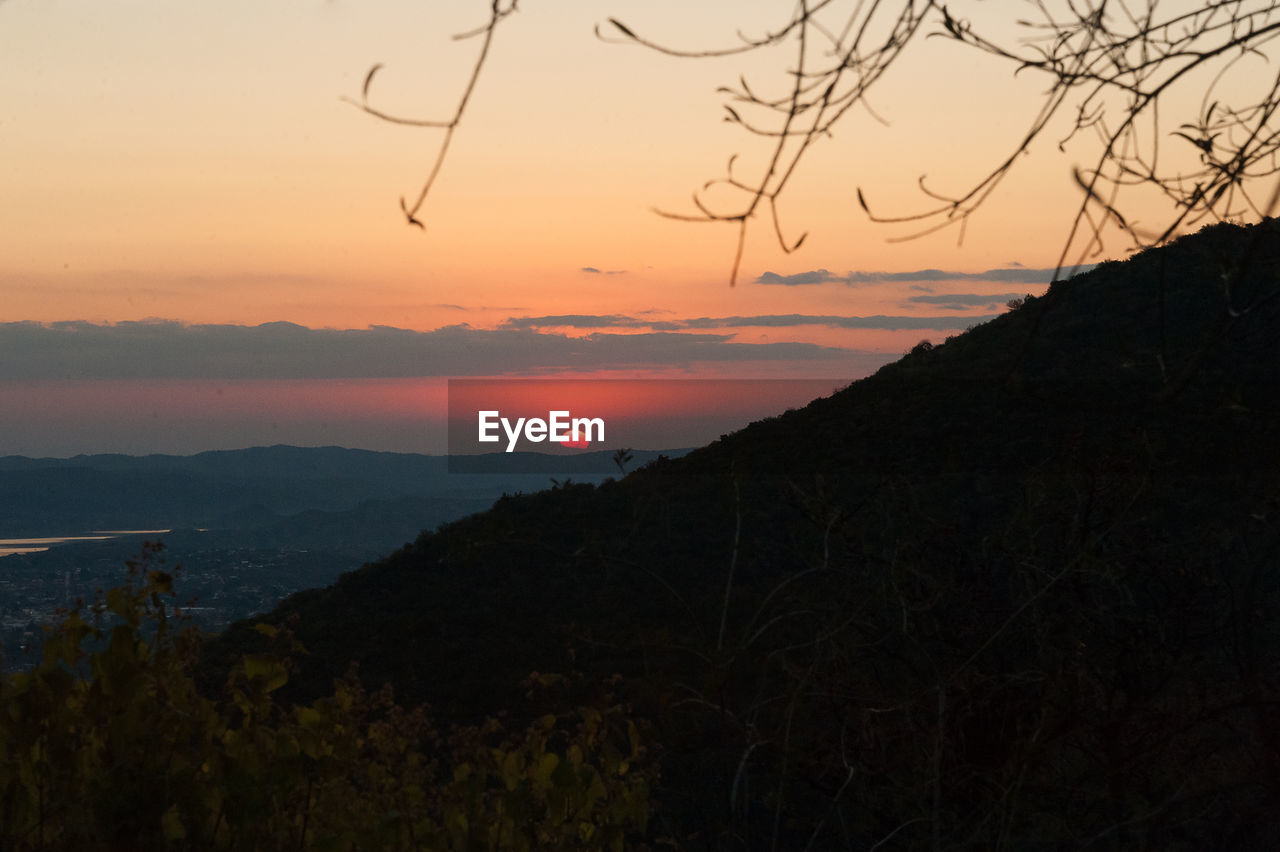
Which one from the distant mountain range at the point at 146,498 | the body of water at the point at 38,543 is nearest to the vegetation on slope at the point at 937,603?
the body of water at the point at 38,543

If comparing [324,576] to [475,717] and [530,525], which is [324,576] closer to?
[530,525]

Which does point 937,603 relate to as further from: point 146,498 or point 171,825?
point 146,498

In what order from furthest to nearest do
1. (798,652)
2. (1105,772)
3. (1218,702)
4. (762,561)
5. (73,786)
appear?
(762,561) → (798,652) → (1218,702) → (1105,772) → (73,786)

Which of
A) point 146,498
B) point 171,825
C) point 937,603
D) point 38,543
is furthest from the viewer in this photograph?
point 146,498

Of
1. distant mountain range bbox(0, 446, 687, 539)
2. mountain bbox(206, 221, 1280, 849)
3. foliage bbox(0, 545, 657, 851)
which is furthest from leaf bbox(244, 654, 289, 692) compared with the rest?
distant mountain range bbox(0, 446, 687, 539)

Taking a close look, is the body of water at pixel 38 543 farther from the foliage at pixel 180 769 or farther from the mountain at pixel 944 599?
the foliage at pixel 180 769

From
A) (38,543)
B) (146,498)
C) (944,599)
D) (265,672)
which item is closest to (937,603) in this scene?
(944,599)

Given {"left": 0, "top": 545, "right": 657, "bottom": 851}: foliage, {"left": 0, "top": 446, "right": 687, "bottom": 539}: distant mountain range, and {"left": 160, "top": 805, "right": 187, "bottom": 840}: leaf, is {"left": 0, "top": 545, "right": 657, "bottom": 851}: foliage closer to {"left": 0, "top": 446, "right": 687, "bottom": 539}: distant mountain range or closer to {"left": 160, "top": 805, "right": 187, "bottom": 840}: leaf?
{"left": 160, "top": 805, "right": 187, "bottom": 840}: leaf

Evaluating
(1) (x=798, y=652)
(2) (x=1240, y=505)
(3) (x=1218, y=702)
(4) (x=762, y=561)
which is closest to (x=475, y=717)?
(1) (x=798, y=652)
